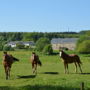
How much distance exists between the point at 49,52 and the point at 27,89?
87.1m

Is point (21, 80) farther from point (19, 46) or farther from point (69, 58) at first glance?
point (19, 46)

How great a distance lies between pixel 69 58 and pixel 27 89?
10435 millimetres

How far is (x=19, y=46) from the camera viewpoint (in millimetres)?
151375

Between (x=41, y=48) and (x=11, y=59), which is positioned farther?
(x=41, y=48)

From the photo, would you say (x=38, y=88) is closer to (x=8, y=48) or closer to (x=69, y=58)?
(x=69, y=58)

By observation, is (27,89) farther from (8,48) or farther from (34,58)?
(8,48)

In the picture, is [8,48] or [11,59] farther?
[8,48]

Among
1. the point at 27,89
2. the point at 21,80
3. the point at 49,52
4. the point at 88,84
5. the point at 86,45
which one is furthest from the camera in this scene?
the point at 86,45

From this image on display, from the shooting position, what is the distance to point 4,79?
2219 centimetres

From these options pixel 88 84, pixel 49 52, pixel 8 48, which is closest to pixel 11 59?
pixel 88 84

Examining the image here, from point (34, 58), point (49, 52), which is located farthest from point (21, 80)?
point (49, 52)

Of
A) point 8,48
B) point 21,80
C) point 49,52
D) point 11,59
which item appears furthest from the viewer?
point 8,48

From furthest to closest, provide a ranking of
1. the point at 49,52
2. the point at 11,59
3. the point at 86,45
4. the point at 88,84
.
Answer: the point at 86,45
the point at 49,52
the point at 11,59
the point at 88,84

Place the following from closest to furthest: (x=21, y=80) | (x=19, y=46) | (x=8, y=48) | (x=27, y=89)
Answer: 1. (x=27, y=89)
2. (x=21, y=80)
3. (x=8, y=48)
4. (x=19, y=46)
